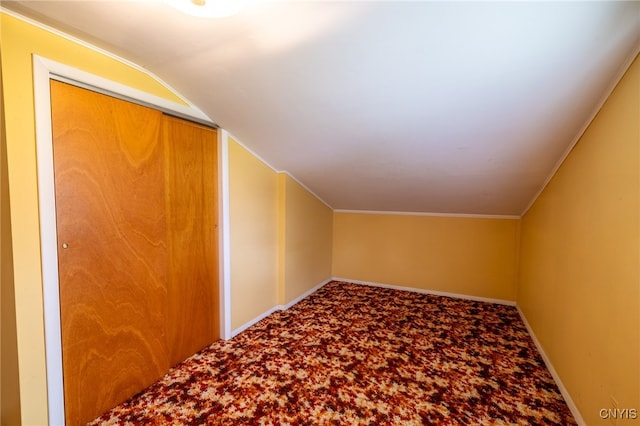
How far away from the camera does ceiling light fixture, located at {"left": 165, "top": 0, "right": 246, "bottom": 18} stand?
3.53 ft

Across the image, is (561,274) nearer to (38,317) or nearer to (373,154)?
(373,154)

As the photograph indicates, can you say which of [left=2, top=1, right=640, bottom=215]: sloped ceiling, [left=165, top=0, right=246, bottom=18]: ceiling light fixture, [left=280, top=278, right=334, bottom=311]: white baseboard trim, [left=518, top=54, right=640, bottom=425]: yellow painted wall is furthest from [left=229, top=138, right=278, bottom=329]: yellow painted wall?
[left=518, top=54, right=640, bottom=425]: yellow painted wall

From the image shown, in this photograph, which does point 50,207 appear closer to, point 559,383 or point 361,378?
point 361,378

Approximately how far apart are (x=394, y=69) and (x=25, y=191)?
196 centimetres

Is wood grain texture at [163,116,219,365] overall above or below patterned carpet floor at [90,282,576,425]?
above

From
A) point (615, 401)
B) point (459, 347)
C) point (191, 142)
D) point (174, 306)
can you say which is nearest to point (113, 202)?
point (191, 142)

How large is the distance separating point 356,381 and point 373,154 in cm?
181

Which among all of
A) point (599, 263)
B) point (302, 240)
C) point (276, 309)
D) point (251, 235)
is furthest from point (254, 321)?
point (599, 263)

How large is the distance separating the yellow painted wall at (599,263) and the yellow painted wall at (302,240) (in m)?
2.49

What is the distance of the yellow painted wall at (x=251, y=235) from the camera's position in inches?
106

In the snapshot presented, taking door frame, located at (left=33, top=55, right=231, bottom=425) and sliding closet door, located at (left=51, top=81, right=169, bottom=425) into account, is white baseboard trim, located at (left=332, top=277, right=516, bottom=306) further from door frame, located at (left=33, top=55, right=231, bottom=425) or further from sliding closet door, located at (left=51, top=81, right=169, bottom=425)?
door frame, located at (left=33, top=55, right=231, bottom=425)

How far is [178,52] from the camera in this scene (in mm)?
1608

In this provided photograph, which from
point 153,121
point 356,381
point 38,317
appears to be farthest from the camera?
point 356,381

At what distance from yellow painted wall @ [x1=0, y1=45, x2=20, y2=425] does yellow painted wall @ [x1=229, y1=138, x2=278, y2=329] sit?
144 cm
